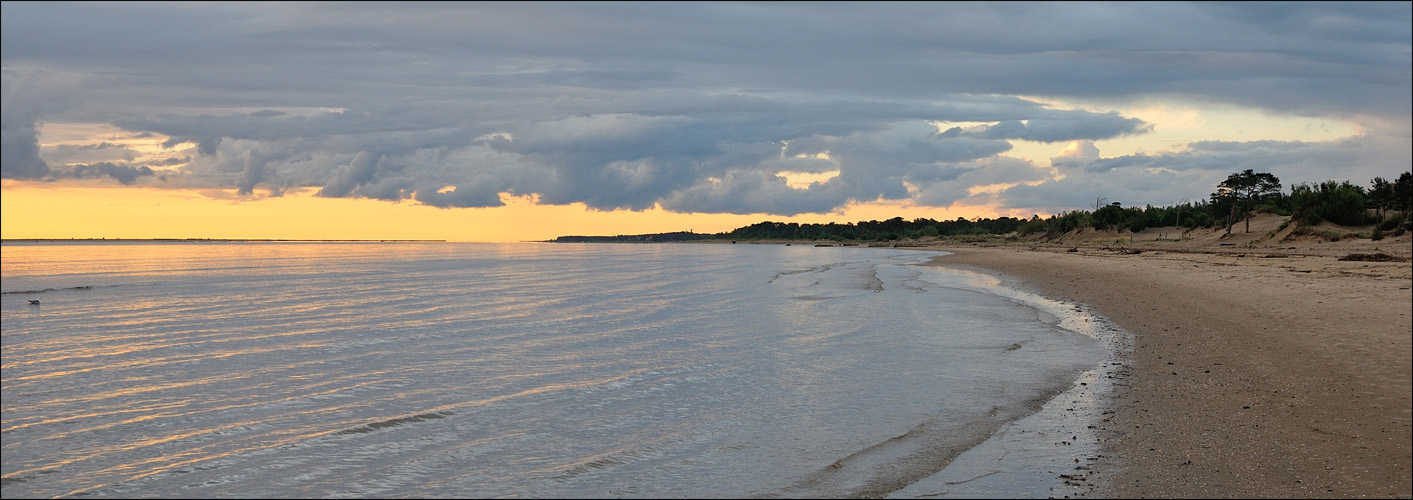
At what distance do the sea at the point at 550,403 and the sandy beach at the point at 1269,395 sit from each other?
82cm

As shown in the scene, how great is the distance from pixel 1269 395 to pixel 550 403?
11.6m

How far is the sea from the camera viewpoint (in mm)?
9281

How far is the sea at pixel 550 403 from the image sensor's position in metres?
9.28

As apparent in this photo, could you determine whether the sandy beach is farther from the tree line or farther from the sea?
the tree line

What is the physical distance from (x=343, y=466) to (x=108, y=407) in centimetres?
619

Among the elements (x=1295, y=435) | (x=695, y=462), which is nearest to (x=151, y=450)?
(x=695, y=462)

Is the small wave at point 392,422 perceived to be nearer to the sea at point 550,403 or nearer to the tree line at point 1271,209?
the sea at point 550,403

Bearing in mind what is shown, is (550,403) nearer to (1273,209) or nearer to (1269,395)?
(1269,395)

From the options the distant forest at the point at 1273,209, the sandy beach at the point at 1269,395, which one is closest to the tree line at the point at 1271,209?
the distant forest at the point at 1273,209

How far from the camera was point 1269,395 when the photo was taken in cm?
1209

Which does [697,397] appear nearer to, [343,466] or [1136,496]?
[343,466]

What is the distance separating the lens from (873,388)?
14.6 m

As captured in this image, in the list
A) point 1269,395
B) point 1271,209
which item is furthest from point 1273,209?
point 1269,395

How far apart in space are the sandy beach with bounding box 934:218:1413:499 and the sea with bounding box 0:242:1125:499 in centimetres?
82
